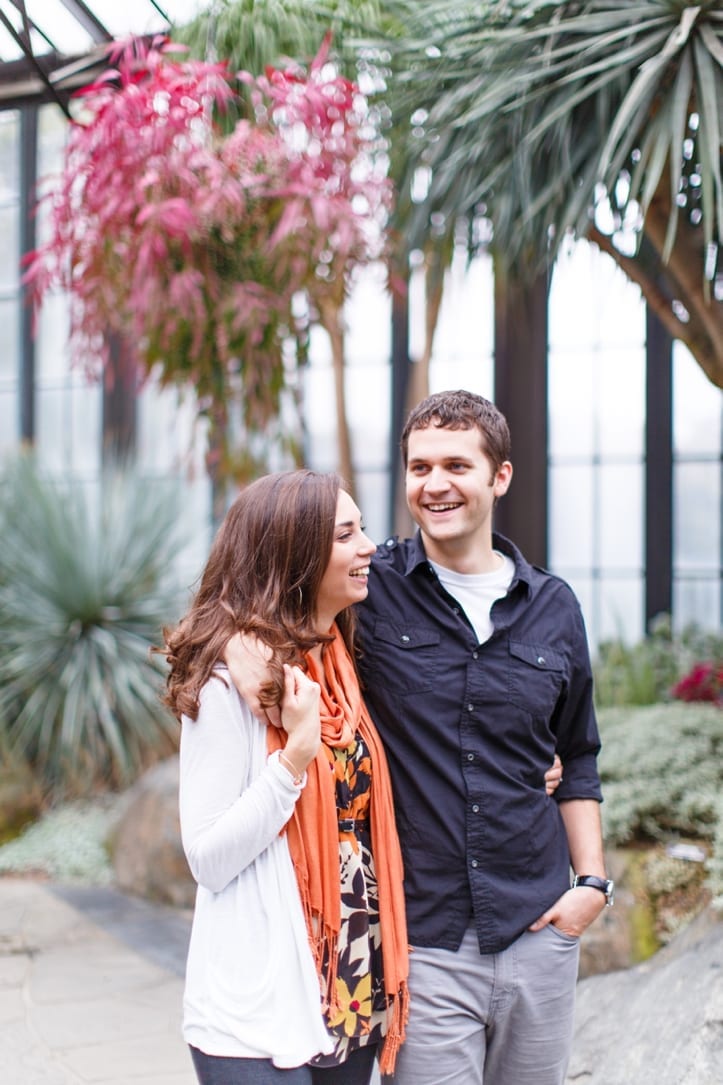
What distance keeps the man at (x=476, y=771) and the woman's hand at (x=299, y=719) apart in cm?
32

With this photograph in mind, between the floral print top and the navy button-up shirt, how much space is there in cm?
12

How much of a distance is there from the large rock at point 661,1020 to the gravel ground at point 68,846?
294 cm

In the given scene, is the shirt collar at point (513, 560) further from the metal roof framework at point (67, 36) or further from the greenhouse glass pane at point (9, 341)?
the greenhouse glass pane at point (9, 341)

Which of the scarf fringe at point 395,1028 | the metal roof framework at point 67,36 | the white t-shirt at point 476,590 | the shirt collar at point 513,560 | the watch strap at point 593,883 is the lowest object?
the scarf fringe at point 395,1028

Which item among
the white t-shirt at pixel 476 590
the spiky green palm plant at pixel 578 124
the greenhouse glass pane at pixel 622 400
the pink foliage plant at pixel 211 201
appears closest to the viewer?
the white t-shirt at pixel 476 590

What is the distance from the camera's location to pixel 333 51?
467 cm

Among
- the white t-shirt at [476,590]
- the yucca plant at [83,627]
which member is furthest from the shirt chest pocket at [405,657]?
the yucca plant at [83,627]

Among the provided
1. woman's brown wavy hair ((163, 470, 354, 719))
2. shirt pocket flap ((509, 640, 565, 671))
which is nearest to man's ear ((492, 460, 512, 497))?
shirt pocket flap ((509, 640, 565, 671))

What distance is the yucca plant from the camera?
245 inches

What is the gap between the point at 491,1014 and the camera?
1.96 meters

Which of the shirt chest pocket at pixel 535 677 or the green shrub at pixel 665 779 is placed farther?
the green shrub at pixel 665 779

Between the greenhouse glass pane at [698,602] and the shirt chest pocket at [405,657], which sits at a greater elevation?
the shirt chest pocket at [405,657]

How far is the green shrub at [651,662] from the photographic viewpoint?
18.8 ft

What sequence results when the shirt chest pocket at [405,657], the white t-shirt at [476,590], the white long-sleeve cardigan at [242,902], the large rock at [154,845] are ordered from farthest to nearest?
the large rock at [154,845], the white t-shirt at [476,590], the shirt chest pocket at [405,657], the white long-sleeve cardigan at [242,902]
